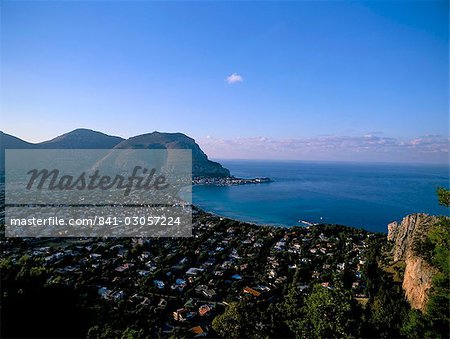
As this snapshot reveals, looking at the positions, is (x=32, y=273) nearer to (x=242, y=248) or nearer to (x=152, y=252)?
(x=152, y=252)

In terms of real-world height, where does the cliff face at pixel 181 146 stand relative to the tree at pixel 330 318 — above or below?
above

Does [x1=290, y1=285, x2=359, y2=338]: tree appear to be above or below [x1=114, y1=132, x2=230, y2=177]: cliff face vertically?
below

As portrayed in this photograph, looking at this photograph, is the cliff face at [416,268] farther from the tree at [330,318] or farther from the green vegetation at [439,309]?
the tree at [330,318]

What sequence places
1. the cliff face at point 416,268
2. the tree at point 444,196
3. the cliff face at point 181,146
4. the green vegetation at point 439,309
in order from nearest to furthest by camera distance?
1. the green vegetation at point 439,309
2. the tree at point 444,196
3. the cliff face at point 416,268
4. the cliff face at point 181,146

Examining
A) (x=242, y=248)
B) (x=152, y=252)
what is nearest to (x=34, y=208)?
(x=152, y=252)

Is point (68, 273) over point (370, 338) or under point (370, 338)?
under

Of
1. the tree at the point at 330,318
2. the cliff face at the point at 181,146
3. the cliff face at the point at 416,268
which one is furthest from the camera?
the cliff face at the point at 181,146

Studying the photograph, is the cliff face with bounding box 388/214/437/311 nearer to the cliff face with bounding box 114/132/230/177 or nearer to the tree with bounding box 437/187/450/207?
the tree with bounding box 437/187/450/207

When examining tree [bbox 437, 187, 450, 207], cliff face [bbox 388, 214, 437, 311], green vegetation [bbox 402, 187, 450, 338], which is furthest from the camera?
cliff face [bbox 388, 214, 437, 311]

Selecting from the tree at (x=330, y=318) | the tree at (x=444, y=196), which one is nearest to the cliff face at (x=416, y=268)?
the tree at (x=444, y=196)

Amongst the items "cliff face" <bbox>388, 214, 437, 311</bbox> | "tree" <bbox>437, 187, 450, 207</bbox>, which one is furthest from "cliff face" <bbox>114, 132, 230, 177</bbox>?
"tree" <bbox>437, 187, 450, 207</bbox>

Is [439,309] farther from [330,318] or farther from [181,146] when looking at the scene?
[181,146]
